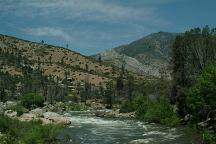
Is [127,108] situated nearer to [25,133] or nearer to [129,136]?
[129,136]

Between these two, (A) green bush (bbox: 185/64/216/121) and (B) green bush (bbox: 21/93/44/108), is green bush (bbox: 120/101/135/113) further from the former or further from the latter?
(A) green bush (bbox: 185/64/216/121)

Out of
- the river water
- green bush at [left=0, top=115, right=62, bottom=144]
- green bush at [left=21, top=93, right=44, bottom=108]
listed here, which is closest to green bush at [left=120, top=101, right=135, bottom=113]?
green bush at [left=21, top=93, right=44, bottom=108]

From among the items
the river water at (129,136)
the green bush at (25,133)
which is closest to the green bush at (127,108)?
the river water at (129,136)

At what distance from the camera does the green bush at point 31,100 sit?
12706cm

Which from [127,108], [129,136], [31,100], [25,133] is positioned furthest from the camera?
[31,100]

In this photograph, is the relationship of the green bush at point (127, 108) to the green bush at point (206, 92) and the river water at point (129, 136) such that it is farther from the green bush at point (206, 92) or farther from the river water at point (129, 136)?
the green bush at point (206, 92)

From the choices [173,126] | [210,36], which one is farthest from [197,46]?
[173,126]

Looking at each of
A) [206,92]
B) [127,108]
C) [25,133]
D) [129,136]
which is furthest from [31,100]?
[25,133]

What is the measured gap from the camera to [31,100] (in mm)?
129000

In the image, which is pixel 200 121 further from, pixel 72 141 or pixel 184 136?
pixel 72 141

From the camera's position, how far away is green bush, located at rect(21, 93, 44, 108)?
127062mm

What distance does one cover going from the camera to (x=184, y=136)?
62.7 m

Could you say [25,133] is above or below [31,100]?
below

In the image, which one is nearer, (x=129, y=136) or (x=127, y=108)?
(x=129, y=136)
